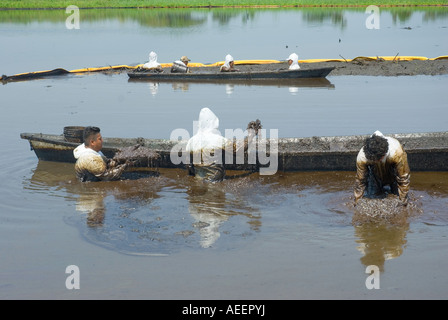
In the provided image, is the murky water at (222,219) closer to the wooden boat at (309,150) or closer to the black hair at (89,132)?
the wooden boat at (309,150)

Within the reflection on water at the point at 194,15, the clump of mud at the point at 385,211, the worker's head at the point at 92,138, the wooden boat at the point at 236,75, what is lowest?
the clump of mud at the point at 385,211

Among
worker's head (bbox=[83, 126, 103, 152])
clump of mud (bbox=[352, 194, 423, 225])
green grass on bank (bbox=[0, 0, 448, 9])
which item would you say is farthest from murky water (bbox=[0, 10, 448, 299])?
green grass on bank (bbox=[0, 0, 448, 9])

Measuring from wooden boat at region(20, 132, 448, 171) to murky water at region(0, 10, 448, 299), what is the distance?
0.20 meters

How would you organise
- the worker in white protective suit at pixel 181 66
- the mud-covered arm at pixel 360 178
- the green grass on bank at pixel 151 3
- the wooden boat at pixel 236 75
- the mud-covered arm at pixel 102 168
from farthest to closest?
the green grass on bank at pixel 151 3
the worker in white protective suit at pixel 181 66
the wooden boat at pixel 236 75
the mud-covered arm at pixel 102 168
the mud-covered arm at pixel 360 178

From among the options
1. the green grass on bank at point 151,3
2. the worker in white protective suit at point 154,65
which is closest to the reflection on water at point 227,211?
the worker in white protective suit at point 154,65

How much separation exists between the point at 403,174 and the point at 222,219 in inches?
94.6

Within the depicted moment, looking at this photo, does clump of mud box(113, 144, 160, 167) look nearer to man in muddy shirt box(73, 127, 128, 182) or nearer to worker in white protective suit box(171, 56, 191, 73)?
man in muddy shirt box(73, 127, 128, 182)

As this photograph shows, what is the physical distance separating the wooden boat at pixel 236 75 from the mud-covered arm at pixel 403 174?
451 inches

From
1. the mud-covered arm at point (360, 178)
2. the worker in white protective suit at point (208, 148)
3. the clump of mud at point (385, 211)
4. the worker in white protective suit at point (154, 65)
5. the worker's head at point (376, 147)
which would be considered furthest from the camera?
the worker in white protective suit at point (154, 65)

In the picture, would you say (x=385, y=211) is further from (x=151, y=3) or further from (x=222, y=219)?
(x=151, y=3)

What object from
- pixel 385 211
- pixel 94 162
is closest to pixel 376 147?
pixel 385 211

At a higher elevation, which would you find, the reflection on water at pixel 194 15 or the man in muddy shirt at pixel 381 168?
the reflection on water at pixel 194 15

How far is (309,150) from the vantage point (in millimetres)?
9922

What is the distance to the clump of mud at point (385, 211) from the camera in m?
7.31
